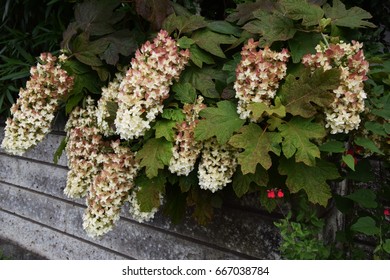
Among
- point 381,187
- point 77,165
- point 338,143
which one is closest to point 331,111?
point 338,143

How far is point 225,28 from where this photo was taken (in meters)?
1.52

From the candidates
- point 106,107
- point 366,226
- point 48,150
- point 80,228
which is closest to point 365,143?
point 366,226

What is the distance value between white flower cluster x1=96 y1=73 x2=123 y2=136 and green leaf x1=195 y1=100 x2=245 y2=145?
424 millimetres

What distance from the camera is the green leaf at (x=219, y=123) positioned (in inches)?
49.7

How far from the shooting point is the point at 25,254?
3.09 m

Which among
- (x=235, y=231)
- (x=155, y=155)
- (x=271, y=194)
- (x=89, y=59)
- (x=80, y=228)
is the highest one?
(x=89, y=59)

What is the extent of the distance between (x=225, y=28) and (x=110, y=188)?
0.69 m

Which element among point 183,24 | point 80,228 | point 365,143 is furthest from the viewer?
point 80,228

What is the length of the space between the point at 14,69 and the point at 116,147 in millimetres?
1230

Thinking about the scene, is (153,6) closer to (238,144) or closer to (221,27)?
(221,27)

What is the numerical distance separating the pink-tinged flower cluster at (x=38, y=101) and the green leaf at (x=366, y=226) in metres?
1.16

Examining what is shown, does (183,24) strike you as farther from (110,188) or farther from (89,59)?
(110,188)

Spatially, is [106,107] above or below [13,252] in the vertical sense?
above

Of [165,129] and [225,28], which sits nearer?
[165,129]
